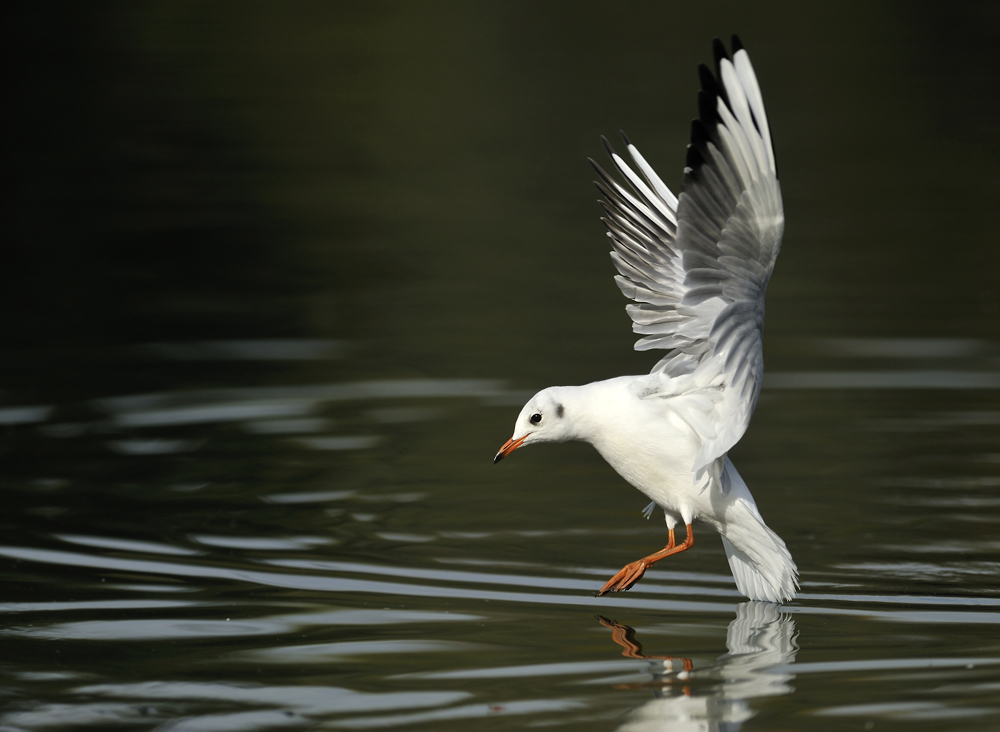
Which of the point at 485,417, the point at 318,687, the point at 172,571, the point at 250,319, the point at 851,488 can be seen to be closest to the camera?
the point at 318,687

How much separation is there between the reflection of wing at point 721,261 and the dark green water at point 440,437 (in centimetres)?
89

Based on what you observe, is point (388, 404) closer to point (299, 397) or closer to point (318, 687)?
point (299, 397)

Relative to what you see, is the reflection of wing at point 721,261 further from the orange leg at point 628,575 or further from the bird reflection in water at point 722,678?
the bird reflection in water at point 722,678

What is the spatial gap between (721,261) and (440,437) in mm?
3311

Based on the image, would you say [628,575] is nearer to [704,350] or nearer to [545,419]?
[545,419]

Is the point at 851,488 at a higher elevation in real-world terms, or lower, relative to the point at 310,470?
lower

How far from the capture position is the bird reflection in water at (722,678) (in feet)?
14.9

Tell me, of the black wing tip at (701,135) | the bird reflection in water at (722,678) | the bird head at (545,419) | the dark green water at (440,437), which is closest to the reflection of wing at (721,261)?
the black wing tip at (701,135)

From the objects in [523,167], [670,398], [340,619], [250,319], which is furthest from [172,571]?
[523,167]

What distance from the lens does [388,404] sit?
8.98 m

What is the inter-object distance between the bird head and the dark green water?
61 cm

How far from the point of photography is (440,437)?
8289mm

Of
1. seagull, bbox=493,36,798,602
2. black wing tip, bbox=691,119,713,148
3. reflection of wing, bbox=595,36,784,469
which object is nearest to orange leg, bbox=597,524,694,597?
seagull, bbox=493,36,798,602

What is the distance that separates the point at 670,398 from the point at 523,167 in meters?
13.0
